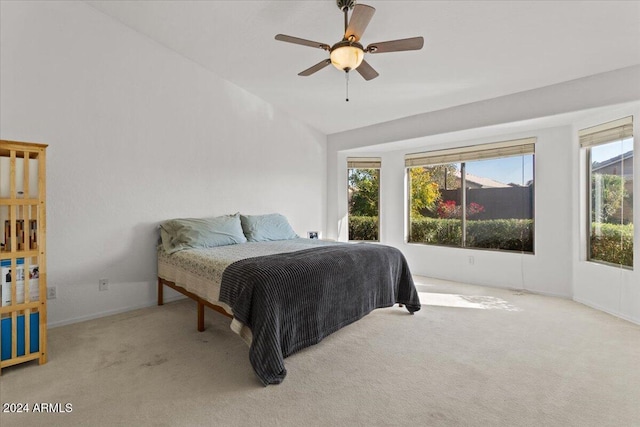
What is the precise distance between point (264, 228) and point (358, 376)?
7.92ft

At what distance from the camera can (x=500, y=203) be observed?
173 inches

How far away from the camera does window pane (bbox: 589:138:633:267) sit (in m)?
3.15

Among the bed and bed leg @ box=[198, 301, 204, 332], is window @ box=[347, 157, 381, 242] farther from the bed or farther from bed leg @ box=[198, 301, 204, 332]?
bed leg @ box=[198, 301, 204, 332]

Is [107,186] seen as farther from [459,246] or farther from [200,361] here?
[459,246]

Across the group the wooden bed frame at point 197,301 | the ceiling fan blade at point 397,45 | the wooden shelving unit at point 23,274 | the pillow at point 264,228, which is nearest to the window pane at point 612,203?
the ceiling fan blade at point 397,45

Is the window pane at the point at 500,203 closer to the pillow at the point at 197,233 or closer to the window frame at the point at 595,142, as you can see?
the window frame at the point at 595,142

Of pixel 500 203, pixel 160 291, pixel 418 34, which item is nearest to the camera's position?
pixel 418 34

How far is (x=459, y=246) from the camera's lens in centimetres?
470

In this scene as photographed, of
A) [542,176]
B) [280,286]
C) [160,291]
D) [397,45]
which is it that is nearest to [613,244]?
[542,176]

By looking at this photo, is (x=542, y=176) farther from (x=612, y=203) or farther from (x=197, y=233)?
(x=197, y=233)

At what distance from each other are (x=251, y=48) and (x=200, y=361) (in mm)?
3059

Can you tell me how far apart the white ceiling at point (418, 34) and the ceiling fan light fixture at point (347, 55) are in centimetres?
59

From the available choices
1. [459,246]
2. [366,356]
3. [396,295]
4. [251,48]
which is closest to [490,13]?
[251,48]

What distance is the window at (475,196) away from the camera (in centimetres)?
418
